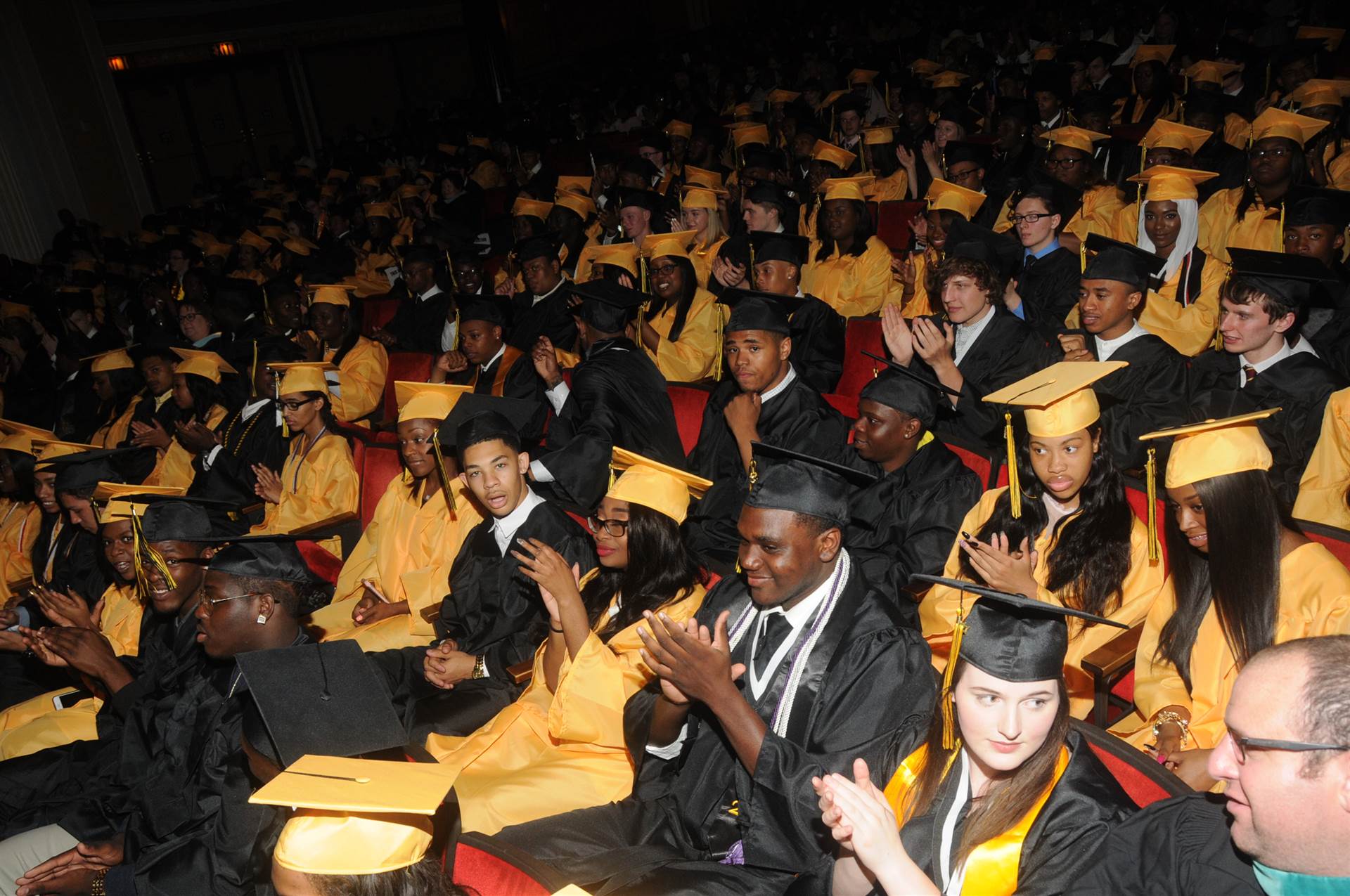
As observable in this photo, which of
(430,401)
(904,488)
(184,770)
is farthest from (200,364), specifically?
(904,488)

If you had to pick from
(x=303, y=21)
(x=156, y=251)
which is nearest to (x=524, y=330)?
(x=156, y=251)

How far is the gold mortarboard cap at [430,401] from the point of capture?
3889mm

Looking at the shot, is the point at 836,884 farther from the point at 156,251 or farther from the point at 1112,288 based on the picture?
the point at 156,251

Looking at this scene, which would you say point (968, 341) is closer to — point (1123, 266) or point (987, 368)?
point (987, 368)

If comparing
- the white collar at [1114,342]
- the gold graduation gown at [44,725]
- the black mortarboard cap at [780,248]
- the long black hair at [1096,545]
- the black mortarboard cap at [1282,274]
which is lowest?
the gold graduation gown at [44,725]

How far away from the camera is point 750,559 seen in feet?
7.95

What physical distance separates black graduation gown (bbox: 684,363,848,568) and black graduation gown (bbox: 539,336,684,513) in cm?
31

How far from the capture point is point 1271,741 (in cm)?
131

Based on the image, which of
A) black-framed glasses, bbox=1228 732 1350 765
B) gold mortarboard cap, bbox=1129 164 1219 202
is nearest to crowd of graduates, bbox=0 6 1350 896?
black-framed glasses, bbox=1228 732 1350 765

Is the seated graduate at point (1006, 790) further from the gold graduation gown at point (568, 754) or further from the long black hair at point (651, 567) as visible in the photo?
the long black hair at point (651, 567)

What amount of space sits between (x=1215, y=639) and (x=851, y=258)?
4.19 metres

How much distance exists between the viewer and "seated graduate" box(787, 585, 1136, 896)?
64.5 inches

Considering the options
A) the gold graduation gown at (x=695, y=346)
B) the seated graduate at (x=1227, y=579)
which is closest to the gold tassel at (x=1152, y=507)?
the seated graduate at (x=1227, y=579)

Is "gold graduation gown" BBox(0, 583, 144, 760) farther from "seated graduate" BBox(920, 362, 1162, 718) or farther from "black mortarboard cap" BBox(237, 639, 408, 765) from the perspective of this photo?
"seated graduate" BBox(920, 362, 1162, 718)
